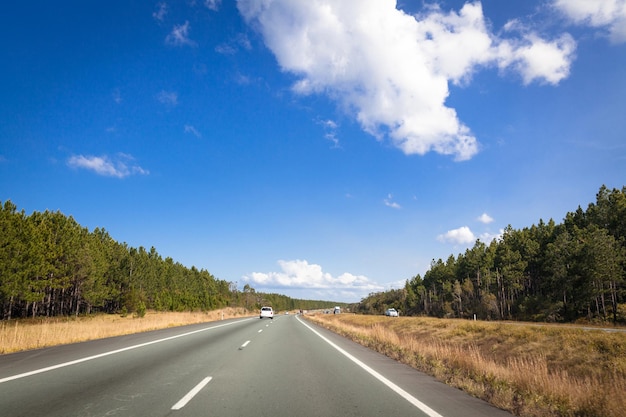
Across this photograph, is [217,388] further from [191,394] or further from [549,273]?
[549,273]

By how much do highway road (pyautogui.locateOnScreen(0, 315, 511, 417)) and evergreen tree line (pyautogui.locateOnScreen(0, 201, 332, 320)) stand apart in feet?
102

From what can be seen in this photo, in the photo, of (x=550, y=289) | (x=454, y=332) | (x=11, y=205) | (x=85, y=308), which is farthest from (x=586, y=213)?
(x=85, y=308)

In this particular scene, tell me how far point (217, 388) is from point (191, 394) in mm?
671

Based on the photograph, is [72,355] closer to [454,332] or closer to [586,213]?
[454,332]

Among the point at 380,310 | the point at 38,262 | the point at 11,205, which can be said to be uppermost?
the point at 11,205

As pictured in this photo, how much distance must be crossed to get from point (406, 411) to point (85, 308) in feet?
268

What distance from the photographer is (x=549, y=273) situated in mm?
64438

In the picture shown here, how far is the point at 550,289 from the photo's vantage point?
63375 millimetres

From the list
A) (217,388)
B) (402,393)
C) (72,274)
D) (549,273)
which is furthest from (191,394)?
(549,273)

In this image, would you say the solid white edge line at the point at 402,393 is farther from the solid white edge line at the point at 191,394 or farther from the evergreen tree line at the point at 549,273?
the evergreen tree line at the point at 549,273

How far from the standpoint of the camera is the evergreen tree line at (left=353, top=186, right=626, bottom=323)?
48.2 meters

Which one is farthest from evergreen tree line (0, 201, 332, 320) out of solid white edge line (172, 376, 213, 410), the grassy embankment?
solid white edge line (172, 376, 213, 410)

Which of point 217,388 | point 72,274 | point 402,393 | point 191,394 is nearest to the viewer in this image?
point 191,394

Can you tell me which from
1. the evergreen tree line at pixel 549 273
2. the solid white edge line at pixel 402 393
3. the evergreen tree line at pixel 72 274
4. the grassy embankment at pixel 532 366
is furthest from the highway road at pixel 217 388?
the evergreen tree line at pixel 549 273
